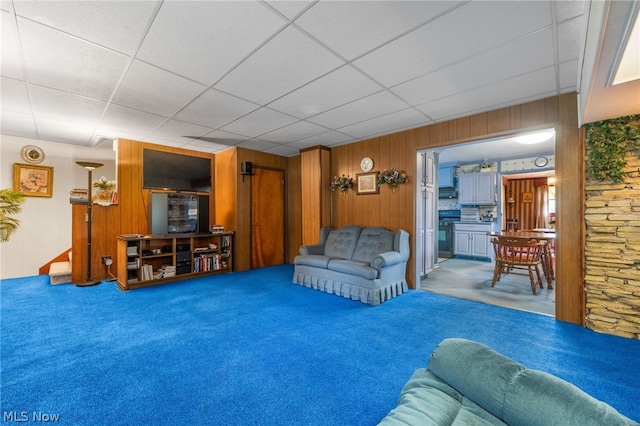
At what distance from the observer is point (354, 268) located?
3.86 metres

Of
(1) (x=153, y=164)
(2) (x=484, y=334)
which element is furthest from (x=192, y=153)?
(2) (x=484, y=334)

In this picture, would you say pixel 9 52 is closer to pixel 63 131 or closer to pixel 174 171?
pixel 63 131

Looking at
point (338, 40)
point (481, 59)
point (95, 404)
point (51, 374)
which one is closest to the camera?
point (95, 404)

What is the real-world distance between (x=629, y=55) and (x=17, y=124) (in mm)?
7287

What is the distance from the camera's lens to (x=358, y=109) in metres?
3.64

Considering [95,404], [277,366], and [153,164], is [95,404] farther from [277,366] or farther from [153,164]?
[153,164]

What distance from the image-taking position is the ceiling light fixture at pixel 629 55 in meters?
1.42

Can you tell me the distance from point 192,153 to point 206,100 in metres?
3.04

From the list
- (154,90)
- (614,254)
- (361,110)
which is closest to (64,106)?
(154,90)

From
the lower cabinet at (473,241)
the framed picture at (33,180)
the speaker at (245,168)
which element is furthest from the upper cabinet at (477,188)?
the framed picture at (33,180)

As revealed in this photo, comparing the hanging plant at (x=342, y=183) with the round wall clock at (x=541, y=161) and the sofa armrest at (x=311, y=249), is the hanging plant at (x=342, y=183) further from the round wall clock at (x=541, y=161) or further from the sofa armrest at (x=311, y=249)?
the round wall clock at (x=541, y=161)

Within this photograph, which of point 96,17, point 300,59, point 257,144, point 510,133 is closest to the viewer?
point 96,17

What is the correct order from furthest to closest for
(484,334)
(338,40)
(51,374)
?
(484,334), (338,40), (51,374)

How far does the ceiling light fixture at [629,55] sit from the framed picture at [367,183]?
10.3ft
